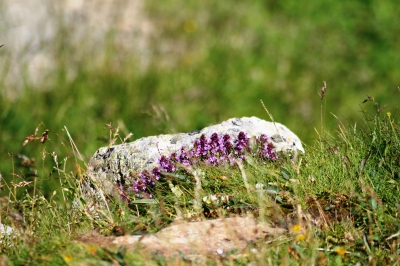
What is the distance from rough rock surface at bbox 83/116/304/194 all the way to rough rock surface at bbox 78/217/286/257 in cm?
69

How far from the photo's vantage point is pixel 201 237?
323 cm

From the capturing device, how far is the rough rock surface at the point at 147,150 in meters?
4.00

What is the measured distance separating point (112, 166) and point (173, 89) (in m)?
4.07

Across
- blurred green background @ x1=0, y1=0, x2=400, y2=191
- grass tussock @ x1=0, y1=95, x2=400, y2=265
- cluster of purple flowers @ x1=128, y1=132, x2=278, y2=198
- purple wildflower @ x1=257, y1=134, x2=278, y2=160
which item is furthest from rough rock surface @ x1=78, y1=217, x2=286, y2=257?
blurred green background @ x1=0, y1=0, x2=400, y2=191

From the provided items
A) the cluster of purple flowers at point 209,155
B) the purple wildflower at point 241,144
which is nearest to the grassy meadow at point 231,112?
the cluster of purple flowers at point 209,155

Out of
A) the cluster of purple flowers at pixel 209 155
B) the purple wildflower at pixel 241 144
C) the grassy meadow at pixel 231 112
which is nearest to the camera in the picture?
the grassy meadow at pixel 231 112

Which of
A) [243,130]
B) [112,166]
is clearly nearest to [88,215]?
[112,166]

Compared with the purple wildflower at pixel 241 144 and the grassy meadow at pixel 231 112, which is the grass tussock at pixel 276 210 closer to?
the grassy meadow at pixel 231 112

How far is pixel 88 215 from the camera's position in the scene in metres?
3.47

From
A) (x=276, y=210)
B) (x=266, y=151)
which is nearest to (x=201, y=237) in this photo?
(x=276, y=210)

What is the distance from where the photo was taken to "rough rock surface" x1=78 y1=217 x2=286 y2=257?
3.11 m

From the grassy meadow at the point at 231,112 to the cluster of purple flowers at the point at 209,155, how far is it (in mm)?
127

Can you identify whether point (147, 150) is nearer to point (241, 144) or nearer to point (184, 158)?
point (184, 158)

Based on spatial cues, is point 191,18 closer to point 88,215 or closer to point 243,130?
point 243,130
